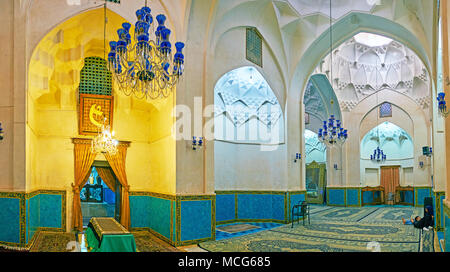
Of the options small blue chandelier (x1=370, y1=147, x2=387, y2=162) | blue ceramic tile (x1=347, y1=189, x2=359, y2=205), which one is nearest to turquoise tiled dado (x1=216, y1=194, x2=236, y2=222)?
blue ceramic tile (x1=347, y1=189, x2=359, y2=205)

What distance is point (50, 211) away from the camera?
8781mm

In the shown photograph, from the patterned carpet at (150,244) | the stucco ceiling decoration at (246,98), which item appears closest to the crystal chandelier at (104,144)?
the patterned carpet at (150,244)

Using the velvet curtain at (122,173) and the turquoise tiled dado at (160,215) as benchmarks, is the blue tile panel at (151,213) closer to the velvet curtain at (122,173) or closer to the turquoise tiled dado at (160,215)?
the turquoise tiled dado at (160,215)

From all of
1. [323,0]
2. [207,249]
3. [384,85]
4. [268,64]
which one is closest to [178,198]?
[207,249]

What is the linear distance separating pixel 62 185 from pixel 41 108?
194 cm

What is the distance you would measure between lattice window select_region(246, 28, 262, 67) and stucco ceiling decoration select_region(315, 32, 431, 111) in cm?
615

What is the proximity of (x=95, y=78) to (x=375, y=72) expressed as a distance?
13116 millimetres

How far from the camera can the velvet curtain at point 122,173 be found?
9180mm

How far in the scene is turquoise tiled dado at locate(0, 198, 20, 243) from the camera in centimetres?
660

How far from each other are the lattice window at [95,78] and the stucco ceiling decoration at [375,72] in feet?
32.4

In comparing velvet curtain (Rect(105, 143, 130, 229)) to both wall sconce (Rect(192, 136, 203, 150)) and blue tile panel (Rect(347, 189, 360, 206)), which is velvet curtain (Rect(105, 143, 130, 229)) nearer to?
wall sconce (Rect(192, 136, 203, 150))

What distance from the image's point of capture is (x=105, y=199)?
15.1 meters

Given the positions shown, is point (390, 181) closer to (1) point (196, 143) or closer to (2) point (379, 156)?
(2) point (379, 156)

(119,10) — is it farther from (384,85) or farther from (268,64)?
(384,85)
